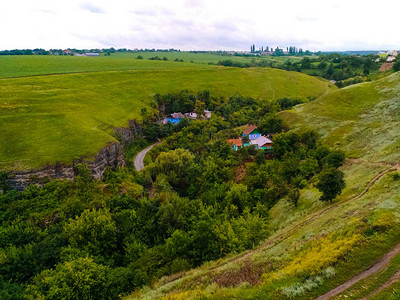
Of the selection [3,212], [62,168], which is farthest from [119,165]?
[3,212]

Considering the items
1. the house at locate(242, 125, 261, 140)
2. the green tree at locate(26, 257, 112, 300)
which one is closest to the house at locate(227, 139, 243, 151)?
the house at locate(242, 125, 261, 140)

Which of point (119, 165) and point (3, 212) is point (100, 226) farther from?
point (119, 165)

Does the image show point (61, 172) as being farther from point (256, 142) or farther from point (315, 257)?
point (315, 257)

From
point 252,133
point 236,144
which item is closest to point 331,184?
point 236,144

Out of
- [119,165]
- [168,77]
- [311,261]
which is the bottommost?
[119,165]

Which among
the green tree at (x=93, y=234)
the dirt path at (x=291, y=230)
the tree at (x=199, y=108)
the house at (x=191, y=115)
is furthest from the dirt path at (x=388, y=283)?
the house at (x=191, y=115)
